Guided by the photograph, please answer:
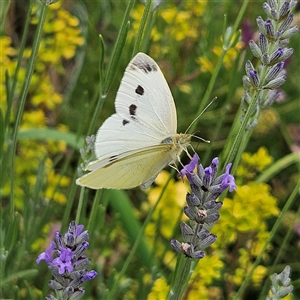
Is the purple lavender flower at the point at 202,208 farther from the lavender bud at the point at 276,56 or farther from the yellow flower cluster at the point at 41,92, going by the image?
the yellow flower cluster at the point at 41,92

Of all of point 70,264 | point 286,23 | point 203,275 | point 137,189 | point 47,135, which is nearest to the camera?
point 70,264

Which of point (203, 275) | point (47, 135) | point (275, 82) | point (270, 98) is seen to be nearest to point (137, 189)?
point (47, 135)

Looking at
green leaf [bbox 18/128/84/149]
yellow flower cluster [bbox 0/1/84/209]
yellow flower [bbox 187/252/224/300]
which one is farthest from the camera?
yellow flower cluster [bbox 0/1/84/209]

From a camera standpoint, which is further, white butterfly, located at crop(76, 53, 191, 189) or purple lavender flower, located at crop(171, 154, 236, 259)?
white butterfly, located at crop(76, 53, 191, 189)

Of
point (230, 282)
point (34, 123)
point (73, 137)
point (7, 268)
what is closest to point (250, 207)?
point (230, 282)

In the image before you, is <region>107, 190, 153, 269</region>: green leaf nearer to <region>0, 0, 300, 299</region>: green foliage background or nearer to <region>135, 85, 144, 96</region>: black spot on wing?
<region>0, 0, 300, 299</region>: green foliage background

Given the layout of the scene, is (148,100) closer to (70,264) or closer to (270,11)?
(270,11)

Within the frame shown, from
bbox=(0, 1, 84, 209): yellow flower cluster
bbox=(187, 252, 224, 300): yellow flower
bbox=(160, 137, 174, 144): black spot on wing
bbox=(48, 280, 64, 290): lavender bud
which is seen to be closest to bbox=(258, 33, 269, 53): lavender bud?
bbox=(160, 137, 174, 144): black spot on wing
